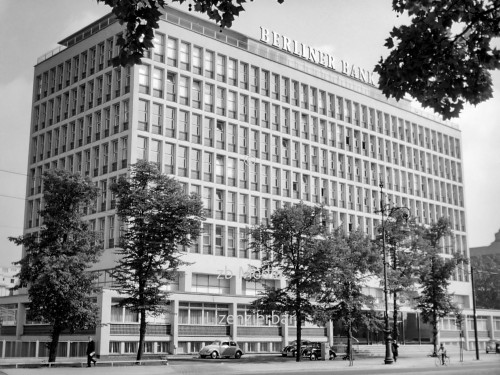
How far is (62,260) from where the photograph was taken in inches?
1475

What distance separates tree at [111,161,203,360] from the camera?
41.1 meters

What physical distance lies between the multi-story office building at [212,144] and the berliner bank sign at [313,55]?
189mm

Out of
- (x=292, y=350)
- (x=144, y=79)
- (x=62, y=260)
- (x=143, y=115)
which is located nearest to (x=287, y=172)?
(x=143, y=115)

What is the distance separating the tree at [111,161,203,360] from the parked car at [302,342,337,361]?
16.6m

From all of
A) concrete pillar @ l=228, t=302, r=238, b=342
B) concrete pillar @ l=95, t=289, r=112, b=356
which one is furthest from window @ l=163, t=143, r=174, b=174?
concrete pillar @ l=95, t=289, r=112, b=356

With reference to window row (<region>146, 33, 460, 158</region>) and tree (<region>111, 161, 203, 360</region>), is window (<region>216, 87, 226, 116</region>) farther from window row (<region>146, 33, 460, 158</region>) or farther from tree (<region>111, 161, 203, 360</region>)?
tree (<region>111, 161, 203, 360</region>)

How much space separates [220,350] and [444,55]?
45.5 metres

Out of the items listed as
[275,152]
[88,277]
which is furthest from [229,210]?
[88,277]

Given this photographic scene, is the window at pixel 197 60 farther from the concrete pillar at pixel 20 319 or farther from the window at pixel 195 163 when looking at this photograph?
the concrete pillar at pixel 20 319

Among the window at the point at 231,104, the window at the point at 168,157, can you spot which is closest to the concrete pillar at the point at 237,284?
the window at the point at 168,157

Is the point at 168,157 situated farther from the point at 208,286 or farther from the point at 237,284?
the point at 237,284

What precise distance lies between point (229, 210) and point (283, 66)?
65.2 ft

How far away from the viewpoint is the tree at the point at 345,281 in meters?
47.0

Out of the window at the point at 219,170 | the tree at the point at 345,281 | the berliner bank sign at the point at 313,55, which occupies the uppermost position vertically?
the berliner bank sign at the point at 313,55
